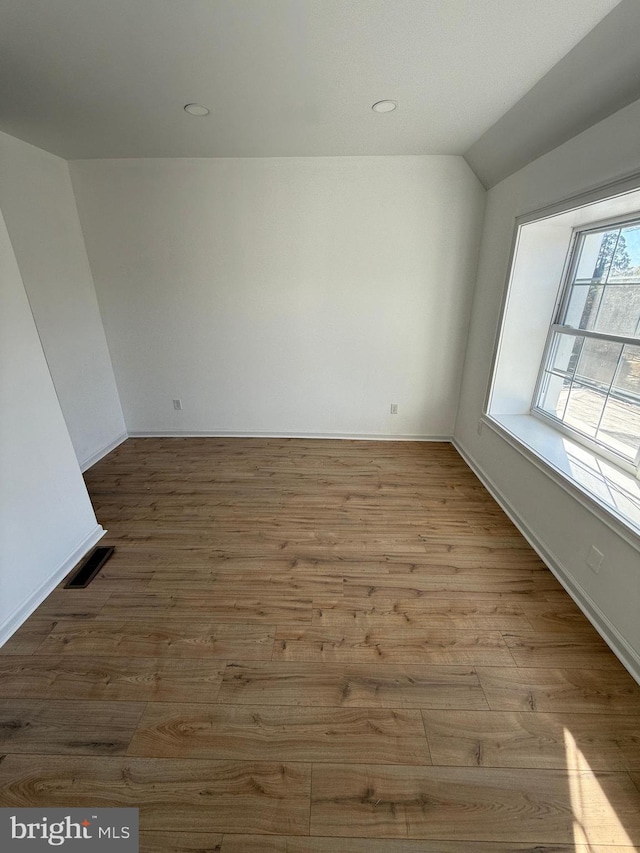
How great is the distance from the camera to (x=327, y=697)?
4.53 feet

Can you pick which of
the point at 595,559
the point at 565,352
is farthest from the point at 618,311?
the point at 595,559

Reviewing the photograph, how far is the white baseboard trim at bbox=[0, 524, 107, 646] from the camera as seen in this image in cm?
164

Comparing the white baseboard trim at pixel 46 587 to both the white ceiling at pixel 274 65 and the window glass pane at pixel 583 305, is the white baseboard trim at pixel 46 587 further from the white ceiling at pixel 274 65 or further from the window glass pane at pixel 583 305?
the window glass pane at pixel 583 305

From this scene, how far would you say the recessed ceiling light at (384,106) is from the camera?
2.03 m

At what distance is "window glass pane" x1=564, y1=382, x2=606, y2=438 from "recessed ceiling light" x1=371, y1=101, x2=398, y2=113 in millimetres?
2173

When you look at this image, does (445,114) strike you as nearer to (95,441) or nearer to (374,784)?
(374,784)

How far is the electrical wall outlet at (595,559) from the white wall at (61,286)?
3842 millimetres

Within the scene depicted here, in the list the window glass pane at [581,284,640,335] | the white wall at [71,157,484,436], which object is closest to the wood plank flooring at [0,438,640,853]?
the window glass pane at [581,284,640,335]

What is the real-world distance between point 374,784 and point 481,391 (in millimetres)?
2747

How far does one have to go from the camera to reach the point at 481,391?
305cm

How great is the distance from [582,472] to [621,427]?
390 millimetres

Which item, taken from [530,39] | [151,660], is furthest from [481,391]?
[151,660]

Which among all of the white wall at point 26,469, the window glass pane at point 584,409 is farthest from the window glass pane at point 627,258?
the white wall at point 26,469

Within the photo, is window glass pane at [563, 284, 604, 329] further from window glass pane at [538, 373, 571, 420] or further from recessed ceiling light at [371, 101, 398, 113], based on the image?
recessed ceiling light at [371, 101, 398, 113]
